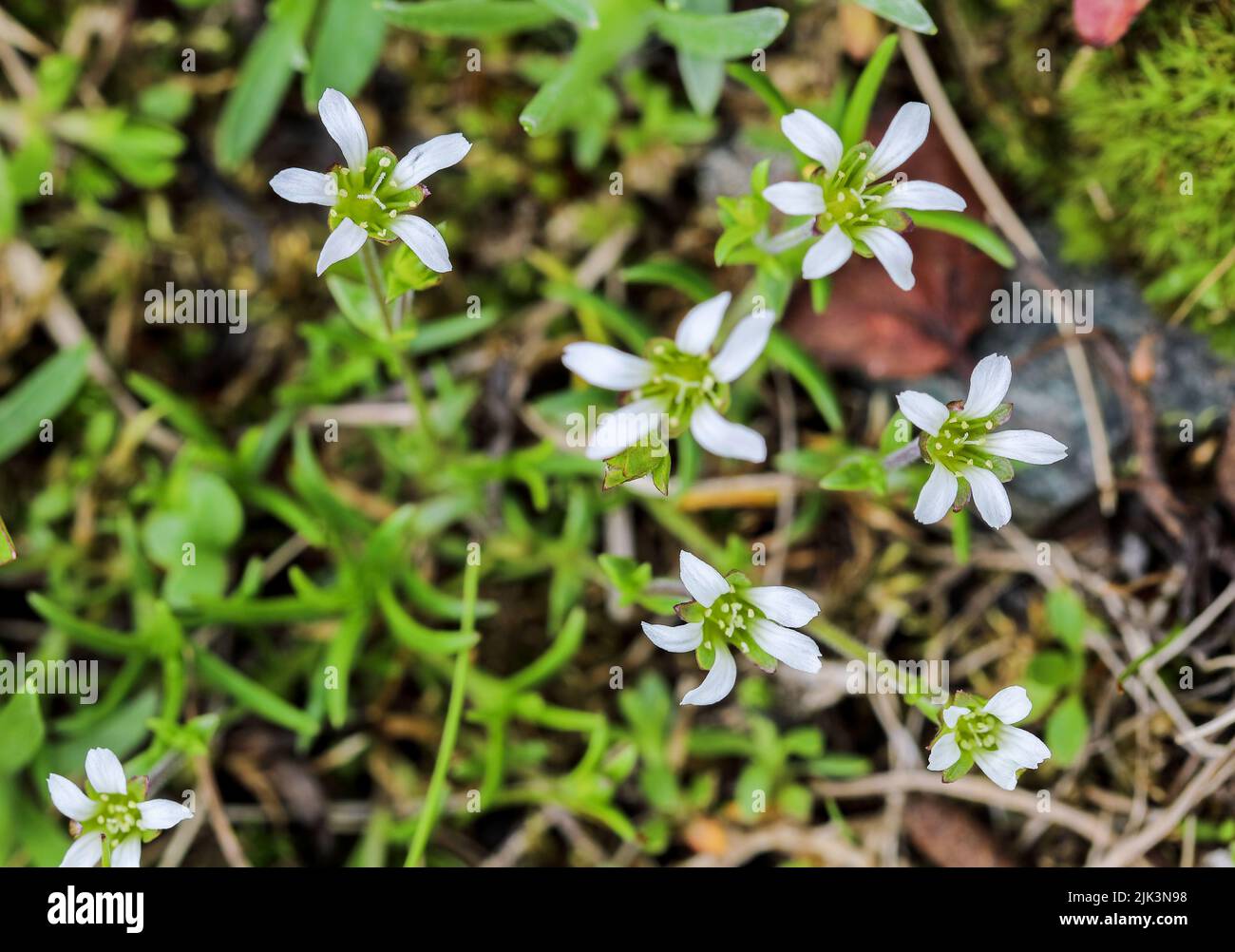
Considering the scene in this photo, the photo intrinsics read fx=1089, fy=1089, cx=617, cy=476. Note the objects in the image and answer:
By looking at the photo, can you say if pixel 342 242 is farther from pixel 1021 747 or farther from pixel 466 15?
pixel 1021 747

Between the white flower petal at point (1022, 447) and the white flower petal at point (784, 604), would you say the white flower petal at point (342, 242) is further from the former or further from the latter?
the white flower petal at point (1022, 447)

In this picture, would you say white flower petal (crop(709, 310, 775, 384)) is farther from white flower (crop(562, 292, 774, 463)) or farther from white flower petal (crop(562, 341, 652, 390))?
white flower petal (crop(562, 341, 652, 390))

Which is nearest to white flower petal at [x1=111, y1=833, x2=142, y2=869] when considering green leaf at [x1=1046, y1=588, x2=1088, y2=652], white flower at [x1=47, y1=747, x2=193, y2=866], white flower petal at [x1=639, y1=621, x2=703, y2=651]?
white flower at [x1=47, y1=747, x2=193, y2=866]

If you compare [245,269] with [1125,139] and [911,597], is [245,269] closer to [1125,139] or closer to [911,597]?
[911,597]

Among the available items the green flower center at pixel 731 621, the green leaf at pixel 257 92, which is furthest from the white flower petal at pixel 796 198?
the green leaf at pixel 257 92
